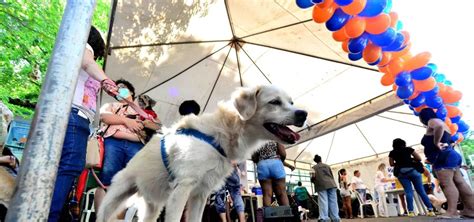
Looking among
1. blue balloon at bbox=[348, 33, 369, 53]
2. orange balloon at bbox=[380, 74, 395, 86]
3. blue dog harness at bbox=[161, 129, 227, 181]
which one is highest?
blue balloon at bbox=[348, 33, 369, 53]

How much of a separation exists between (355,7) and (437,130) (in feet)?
8.12

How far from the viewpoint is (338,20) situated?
449cm

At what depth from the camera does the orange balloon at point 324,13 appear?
174 inches

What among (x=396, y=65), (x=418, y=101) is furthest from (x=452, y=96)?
(x=396, y=65)

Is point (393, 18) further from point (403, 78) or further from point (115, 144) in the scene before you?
point (115, 144)

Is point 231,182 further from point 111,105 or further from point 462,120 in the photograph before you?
point 462,120

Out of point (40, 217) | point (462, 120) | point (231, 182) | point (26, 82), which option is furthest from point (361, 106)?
point (26, 82)

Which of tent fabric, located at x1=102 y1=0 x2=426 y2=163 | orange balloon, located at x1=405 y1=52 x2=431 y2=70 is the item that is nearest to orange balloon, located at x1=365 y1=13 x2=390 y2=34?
orange balloon, located at x1=405 y1=52 x2=431 y2=70

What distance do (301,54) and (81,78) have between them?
5.49 meters

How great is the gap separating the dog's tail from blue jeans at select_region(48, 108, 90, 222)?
0.56 m

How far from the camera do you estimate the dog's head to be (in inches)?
103

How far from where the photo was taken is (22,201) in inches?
33.9

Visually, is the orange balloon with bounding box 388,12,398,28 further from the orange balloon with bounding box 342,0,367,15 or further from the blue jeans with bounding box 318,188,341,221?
the blue jeans with bounding box 318,188,341,221

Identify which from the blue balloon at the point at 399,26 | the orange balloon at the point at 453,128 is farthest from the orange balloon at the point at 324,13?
the orange balloon at the point at 453,128
